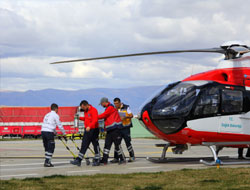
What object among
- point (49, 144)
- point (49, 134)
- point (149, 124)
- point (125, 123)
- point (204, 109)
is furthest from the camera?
point (125, 123)

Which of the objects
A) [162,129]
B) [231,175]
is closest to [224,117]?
[162,129]

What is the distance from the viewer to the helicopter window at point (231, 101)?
14660mm

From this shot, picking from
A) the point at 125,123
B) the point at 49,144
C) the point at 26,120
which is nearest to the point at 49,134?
the point at 49,144

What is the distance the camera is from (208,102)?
1448cm

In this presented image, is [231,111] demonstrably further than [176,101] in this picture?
Yes

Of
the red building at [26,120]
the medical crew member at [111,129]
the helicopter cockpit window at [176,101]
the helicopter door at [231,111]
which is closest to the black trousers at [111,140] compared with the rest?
the medical crew member at [111,129]

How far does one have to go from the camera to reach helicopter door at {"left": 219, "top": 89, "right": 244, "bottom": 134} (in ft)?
48.1

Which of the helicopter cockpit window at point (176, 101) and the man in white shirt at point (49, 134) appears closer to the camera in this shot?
the helicopter cockpit window at point (176, 101)

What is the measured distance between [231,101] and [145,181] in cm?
502

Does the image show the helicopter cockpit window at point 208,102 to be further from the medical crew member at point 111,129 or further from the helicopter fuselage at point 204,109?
the medical crew member at point 111,129

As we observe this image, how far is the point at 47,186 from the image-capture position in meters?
10.1

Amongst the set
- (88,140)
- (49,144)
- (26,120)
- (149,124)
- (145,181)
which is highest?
(26,120)

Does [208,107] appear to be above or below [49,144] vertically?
above

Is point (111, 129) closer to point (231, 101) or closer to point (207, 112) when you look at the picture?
point (207, 112)
